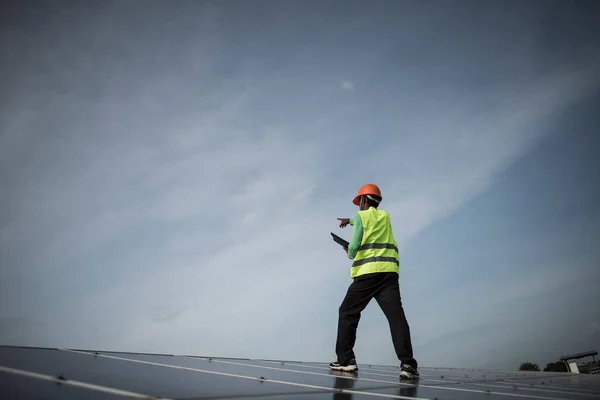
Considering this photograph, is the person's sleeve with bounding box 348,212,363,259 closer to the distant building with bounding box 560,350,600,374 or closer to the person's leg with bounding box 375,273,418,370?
the person's leg with bounding box 375,273,418,370

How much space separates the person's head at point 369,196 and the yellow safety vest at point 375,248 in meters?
0.34

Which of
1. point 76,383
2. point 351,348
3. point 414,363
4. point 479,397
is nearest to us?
point 76,383

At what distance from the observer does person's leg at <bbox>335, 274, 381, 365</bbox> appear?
544 centimetres

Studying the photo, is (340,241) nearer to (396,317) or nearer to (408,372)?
(396,317)

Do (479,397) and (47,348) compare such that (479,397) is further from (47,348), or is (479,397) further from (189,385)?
(47,348)

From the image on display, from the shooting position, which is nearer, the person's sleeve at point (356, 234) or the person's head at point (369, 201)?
the person's sleeve at point (356, 234)

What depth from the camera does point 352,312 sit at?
18.1 feet

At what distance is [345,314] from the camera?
5543 mm

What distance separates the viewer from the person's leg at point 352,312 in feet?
17.9

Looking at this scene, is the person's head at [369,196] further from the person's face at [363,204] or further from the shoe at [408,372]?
the shoe at [408,372]

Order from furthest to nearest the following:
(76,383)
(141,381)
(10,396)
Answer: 1. (141,381)
2. (76,383)
3. (10,396)

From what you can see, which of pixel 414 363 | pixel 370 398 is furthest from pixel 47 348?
pixel 414 363

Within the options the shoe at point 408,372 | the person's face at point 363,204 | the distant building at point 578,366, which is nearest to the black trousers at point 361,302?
the shoe at point 408,372

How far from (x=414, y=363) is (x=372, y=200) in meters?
2.20
